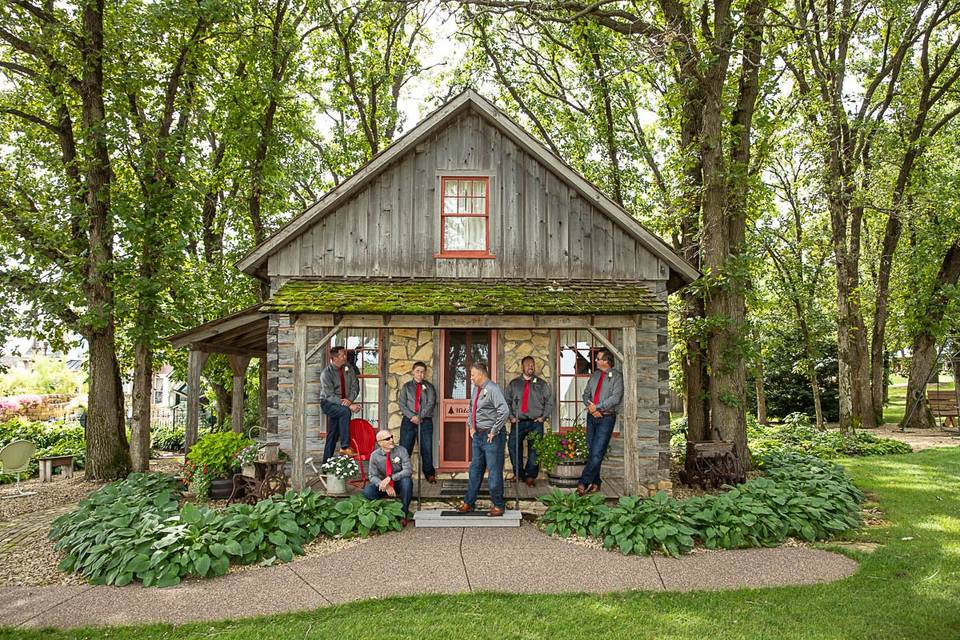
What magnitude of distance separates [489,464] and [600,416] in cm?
193

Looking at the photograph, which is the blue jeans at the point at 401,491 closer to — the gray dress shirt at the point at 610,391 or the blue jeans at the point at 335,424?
the blue jeans at the point at 335,424

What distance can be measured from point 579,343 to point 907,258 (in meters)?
14.2

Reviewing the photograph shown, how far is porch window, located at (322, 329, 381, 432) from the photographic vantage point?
1059cm

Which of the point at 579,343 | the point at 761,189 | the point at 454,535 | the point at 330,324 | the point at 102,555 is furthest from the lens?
the point at 761,189

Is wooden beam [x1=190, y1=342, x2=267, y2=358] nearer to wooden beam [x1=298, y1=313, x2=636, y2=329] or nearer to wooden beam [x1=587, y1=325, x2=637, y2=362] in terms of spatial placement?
wooden beam [x1=298, y1=313, x2=636, y2=329]

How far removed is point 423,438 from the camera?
975 centimetres

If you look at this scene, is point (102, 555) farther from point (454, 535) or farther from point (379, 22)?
point (379, 22)

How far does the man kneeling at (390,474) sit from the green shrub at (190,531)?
0.57 ft

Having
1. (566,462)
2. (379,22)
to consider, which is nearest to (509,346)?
(566,462)

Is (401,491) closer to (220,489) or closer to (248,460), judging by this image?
(248,460)

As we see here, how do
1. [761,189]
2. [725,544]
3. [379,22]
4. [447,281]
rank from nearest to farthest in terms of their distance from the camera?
[725,544], [447,281], [761,189], [379,22]

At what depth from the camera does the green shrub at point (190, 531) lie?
6324 millimetres

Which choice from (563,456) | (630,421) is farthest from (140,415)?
(630,421)

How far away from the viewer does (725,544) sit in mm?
7184
